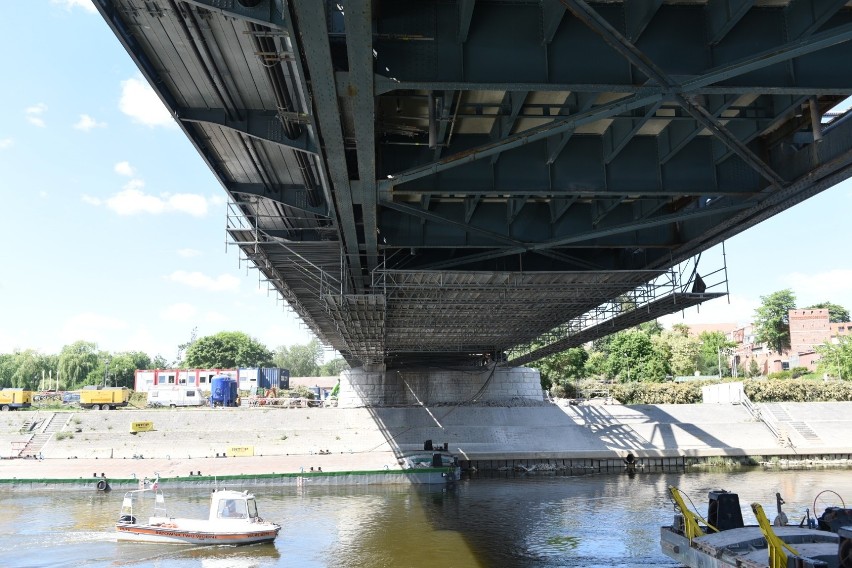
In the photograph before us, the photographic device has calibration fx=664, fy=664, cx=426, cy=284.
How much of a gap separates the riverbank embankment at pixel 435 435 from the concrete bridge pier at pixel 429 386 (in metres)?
3.43

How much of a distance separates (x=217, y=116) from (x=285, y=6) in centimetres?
632

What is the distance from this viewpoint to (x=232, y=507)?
24.3 meters

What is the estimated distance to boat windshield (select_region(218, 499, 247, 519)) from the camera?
78.9 ft

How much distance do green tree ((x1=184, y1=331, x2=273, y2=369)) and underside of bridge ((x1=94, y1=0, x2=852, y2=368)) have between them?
111 m

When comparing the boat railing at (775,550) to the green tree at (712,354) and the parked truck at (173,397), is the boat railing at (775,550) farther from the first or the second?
the green tree at (712,354)

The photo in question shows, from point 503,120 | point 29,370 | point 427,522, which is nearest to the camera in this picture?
point 503,120

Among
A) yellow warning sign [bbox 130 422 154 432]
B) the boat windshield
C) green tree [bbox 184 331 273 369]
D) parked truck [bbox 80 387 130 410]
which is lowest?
the boat windshield

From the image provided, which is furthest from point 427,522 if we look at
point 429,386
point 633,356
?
point 633,356

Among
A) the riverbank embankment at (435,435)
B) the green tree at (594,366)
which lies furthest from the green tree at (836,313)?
the riverbank embankment at (435,435)

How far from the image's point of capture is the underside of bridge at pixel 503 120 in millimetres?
9961

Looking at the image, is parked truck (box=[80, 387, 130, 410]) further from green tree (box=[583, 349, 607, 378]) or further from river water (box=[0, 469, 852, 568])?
green tree (box=[583, 349, 607, 378])

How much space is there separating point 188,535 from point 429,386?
1350 inches

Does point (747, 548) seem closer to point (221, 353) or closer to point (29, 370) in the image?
point (221, 353)

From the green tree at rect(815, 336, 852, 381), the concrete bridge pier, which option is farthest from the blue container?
the green tree at rect(815, 336, 852, 381)
